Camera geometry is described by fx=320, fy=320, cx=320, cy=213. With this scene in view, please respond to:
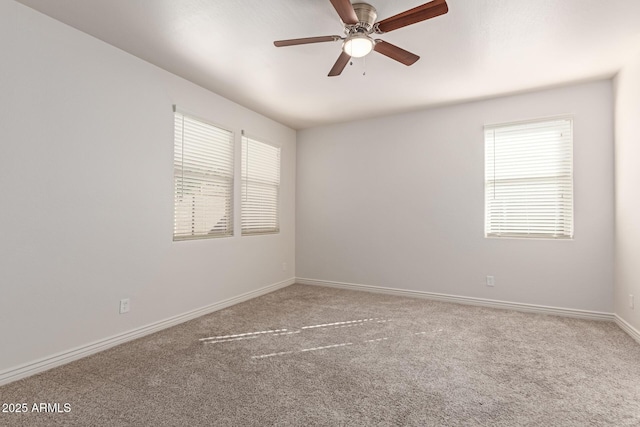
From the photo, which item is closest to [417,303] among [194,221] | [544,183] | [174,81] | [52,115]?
[544,183]

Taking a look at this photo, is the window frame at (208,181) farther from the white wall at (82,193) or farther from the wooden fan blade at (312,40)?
the wooden fan blade at (312,40)

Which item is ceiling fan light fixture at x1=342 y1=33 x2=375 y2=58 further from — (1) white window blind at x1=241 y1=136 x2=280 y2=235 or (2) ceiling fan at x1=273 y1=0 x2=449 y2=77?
(1) white window blind at x1=241 y1=136 x2=280 y2=235

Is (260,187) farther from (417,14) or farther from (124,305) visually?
(417,14)

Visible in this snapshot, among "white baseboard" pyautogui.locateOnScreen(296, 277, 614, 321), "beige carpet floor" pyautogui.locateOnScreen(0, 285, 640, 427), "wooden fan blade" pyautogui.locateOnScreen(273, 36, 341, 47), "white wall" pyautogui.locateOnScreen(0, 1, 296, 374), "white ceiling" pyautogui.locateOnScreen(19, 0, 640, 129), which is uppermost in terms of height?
"white ceiling" pyautogui.locateOnScreen(19, 0, 640, 129)

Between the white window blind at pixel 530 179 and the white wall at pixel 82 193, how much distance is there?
3.53 metres

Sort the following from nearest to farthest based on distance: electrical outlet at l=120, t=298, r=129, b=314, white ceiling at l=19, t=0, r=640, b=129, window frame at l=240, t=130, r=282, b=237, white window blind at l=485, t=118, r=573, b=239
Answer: white ceiling at l=19, t=0, r=640, b=129 < electrical outlet at l=120, t=298, r=129, b=314 < white window blind at l=485, t=118, r=573, b=239 < window frame at l=240, t=130, r=282, b=237

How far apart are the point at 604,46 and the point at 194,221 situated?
4195mm

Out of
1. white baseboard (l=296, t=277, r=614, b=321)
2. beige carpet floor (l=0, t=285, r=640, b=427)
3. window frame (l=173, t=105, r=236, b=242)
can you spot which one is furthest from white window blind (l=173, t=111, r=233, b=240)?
white baseboard (l=296, t=277, r=614, b=321)

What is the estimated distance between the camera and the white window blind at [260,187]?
4.32 metres

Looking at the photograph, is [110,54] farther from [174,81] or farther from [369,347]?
[369,347]

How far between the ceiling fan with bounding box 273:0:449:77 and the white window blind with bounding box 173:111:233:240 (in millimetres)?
1704

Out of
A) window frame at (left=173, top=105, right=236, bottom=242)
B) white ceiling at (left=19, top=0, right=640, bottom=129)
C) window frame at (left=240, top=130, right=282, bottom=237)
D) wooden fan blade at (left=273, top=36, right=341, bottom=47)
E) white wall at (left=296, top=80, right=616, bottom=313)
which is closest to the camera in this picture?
wooden fan blade at (left=273, top=36, right=341, bottom=47)

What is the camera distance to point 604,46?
272 centimetres

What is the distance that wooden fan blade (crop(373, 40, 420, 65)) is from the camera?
232cm
